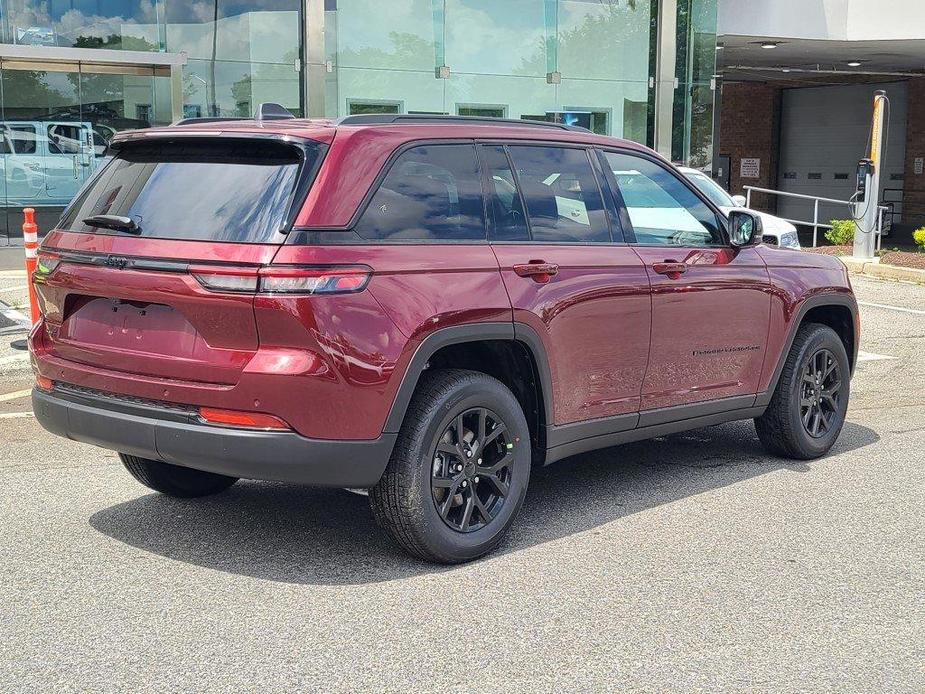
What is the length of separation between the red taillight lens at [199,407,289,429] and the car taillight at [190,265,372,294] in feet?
1.46

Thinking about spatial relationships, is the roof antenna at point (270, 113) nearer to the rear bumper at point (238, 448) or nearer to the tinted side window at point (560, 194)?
the tinted side window at point (560, 194)

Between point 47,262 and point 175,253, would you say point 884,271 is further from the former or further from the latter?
point 175,253

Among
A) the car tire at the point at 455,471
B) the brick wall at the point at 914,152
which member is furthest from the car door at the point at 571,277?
the brick wall at the point at 914,152

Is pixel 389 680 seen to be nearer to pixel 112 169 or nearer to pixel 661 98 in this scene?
pixel 112 169

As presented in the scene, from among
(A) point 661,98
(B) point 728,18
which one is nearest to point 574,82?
(A) point 661,98

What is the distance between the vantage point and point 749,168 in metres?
37.1

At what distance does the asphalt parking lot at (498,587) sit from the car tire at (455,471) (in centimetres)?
15

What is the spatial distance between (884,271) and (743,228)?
13.1 meters

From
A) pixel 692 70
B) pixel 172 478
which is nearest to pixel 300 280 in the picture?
pixel 172 478

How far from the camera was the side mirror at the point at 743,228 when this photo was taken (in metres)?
6.03

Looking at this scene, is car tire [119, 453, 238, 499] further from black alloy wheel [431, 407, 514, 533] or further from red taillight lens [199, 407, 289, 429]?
black alloy wheel [431, 407, 514, 533]

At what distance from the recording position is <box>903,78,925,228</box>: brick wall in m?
32.9

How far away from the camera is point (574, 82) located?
20.7 meters

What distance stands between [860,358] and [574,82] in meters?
11.4
